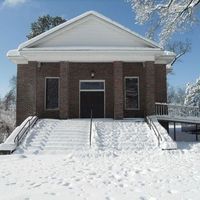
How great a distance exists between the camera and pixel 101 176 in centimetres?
869

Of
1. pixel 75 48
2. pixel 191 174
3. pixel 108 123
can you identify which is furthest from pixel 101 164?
pixel 75 48

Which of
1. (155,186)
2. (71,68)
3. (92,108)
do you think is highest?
(71,68)

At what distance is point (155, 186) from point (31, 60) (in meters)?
13.6

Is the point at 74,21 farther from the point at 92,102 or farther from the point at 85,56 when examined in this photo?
the point at 92,102

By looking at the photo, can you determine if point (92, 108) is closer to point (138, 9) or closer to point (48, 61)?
point (48, 61)

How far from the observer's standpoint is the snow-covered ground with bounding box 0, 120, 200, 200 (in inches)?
275

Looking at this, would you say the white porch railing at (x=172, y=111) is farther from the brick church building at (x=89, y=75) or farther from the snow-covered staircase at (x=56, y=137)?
the snow-covered staircase at (x=56, y=137)

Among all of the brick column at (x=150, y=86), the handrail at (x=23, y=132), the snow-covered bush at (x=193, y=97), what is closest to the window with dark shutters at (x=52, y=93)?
the handrail at (x=23, y=132)

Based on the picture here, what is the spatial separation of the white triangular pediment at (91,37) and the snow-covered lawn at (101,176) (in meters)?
9.02

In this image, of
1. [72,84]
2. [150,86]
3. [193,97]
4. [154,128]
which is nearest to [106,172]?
[154,128]

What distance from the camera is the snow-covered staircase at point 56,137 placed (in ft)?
45.2

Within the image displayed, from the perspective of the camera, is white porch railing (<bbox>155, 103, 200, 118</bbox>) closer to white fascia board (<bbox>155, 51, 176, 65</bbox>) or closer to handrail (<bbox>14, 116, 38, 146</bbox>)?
white fascia board (<bbox>155, 51, 176, 65</bbox>)

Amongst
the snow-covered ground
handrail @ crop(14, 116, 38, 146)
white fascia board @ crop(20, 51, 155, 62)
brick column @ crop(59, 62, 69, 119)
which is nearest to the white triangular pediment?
white fascia board @ crop(20, 51, 155, 62)

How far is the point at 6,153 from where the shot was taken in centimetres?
1284
